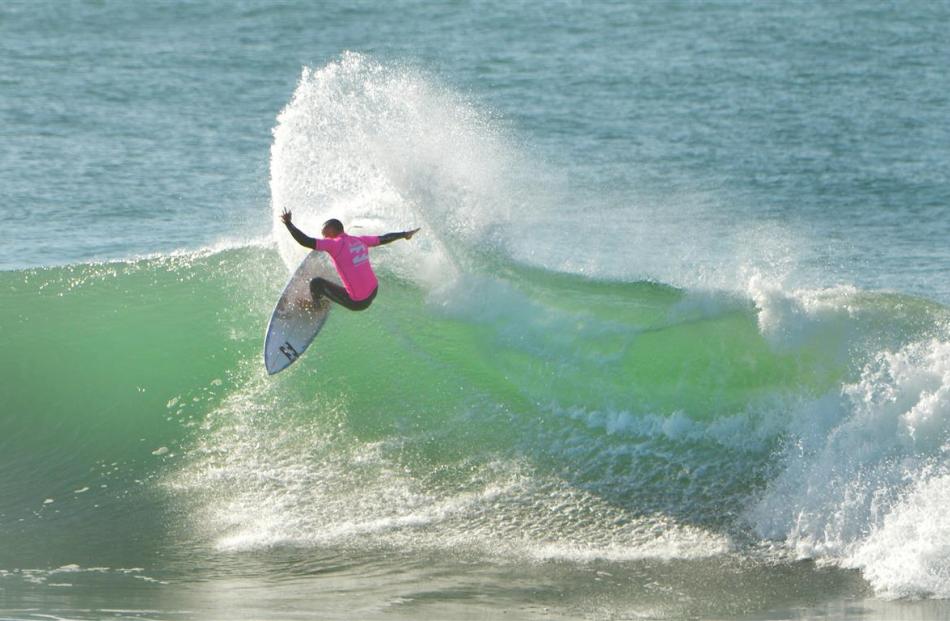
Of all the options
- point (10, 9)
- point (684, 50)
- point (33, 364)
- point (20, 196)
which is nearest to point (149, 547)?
point (33, 364)

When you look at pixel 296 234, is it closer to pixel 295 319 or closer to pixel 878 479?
pixel 295 319

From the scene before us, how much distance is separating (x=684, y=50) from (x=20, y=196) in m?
13.0

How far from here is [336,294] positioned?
1196 cm

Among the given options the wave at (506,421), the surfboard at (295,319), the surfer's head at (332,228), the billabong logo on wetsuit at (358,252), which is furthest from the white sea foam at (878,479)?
the surfboard at (295,319)

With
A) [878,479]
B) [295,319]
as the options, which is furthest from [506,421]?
[878,479]

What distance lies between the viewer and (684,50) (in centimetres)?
2714

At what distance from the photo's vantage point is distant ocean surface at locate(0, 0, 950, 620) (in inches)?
392

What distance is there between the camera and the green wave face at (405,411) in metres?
10.9

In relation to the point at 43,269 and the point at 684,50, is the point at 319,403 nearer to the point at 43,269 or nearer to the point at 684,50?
the point at 43,269

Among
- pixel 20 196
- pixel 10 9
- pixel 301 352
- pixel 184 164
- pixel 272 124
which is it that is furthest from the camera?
pixel 10 9

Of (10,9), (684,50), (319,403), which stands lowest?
(319,403)

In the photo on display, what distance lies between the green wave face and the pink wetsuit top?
4.09ft

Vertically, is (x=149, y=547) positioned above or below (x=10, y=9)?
below

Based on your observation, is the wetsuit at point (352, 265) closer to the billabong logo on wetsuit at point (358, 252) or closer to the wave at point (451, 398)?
the billabong logo on wetsuit at point (358, 252)
